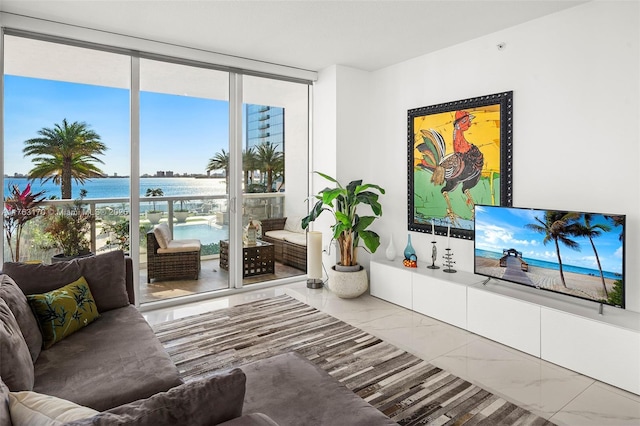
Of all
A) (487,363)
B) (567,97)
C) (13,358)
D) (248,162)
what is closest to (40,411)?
(13,358)

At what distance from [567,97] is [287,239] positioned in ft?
10.6

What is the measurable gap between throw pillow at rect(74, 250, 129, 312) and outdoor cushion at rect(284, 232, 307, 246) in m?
2.37

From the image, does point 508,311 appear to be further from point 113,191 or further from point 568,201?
point 113,191

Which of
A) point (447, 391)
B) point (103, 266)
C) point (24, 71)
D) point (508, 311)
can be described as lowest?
point (447, 391)

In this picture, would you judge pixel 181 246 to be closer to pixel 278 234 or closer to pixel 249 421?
pixel 278 234

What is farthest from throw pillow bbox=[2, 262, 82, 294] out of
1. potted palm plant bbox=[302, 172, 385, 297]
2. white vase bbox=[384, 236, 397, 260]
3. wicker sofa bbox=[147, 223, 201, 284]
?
white vase bbox=[384, 236, 397, 260]

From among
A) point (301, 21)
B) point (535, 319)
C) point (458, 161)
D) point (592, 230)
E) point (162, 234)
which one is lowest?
point (535, 319)

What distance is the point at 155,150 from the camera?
4.09 metres

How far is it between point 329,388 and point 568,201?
2560 millimetres

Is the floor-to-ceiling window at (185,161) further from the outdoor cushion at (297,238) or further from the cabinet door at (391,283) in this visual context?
the cabinet door at (391,283)

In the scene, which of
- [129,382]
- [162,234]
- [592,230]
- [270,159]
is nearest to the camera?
[129,382]

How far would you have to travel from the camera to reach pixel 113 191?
3889 millimetres

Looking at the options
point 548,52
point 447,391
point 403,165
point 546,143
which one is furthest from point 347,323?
point 548,52

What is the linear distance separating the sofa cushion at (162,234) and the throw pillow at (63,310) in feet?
5.13
